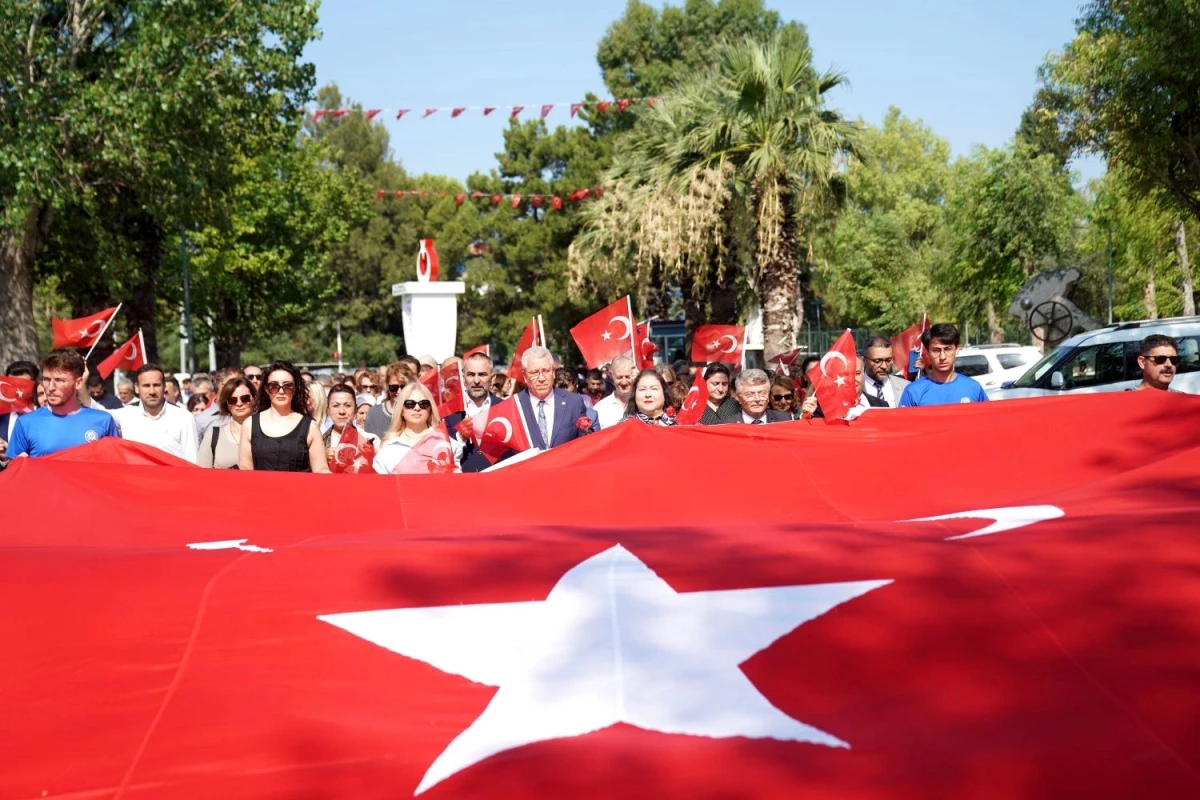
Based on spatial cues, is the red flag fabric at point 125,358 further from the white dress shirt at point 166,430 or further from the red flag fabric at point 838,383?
the red flag fabric at point 838,383

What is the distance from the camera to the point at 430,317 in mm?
19625

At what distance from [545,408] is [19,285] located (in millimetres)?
19892

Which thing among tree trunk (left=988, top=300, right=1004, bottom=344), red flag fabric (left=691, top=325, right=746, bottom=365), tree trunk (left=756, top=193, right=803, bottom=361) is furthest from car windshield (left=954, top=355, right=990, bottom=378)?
tree trunk (left=988, top=300, right=1004, bottom=344)

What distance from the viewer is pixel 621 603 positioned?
13.6ft

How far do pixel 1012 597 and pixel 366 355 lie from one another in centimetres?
7623

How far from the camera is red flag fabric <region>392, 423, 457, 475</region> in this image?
7387 millimetres

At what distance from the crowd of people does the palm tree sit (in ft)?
27.6

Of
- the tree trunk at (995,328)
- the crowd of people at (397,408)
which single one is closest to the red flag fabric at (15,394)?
the crowd of people at (397,408)

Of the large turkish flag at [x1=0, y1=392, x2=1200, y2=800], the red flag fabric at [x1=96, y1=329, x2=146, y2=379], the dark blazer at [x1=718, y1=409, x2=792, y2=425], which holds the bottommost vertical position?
the large turkish flag at [x1=0, y1=392, x2=1200, y2=800]

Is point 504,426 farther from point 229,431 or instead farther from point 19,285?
point 19,285

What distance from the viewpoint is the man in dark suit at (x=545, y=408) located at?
27.0 feet

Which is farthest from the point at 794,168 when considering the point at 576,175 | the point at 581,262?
the point at 576,175

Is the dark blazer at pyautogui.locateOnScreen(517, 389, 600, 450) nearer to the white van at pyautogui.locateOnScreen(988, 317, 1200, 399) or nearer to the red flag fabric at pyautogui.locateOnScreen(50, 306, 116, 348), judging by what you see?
the white van at pyautogui.locateOnScreen(988, 317, 1200, 399)

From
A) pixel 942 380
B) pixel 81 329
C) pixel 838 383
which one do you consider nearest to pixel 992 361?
pixel 81 329
